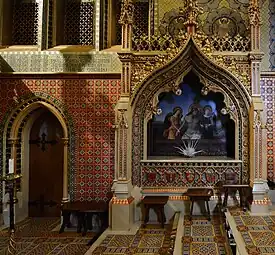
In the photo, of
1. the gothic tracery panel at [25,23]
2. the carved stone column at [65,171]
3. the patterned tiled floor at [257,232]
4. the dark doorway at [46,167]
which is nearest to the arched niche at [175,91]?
the patterned tiled floor at [257,232]

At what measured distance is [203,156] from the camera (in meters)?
8.77

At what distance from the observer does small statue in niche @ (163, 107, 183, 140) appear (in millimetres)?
8852

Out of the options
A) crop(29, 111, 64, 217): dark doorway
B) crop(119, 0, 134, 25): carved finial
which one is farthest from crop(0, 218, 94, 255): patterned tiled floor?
crop(119, 0, 134, 25): carved finial

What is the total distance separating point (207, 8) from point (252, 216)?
5136 millimetres

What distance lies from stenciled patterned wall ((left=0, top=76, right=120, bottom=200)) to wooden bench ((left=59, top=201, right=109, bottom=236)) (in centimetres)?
46

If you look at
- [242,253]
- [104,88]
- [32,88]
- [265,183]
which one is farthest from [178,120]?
[242,253]

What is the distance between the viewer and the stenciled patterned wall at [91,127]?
28.8 feet

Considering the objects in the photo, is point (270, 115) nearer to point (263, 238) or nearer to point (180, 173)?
point (180, 173)

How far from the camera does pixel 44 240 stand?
7.63 meters

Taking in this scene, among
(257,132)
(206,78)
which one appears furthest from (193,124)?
(257,132)

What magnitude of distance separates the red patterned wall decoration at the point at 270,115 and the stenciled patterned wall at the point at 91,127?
11.3ft

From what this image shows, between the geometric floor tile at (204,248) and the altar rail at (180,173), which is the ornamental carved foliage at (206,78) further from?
the geometric floor tile at (204,248)

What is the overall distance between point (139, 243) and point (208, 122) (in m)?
3.49

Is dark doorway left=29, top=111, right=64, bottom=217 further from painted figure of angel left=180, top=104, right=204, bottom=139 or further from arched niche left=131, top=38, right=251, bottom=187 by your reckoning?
painted figure of angel left=180, top=104, right=204, bottom=139
